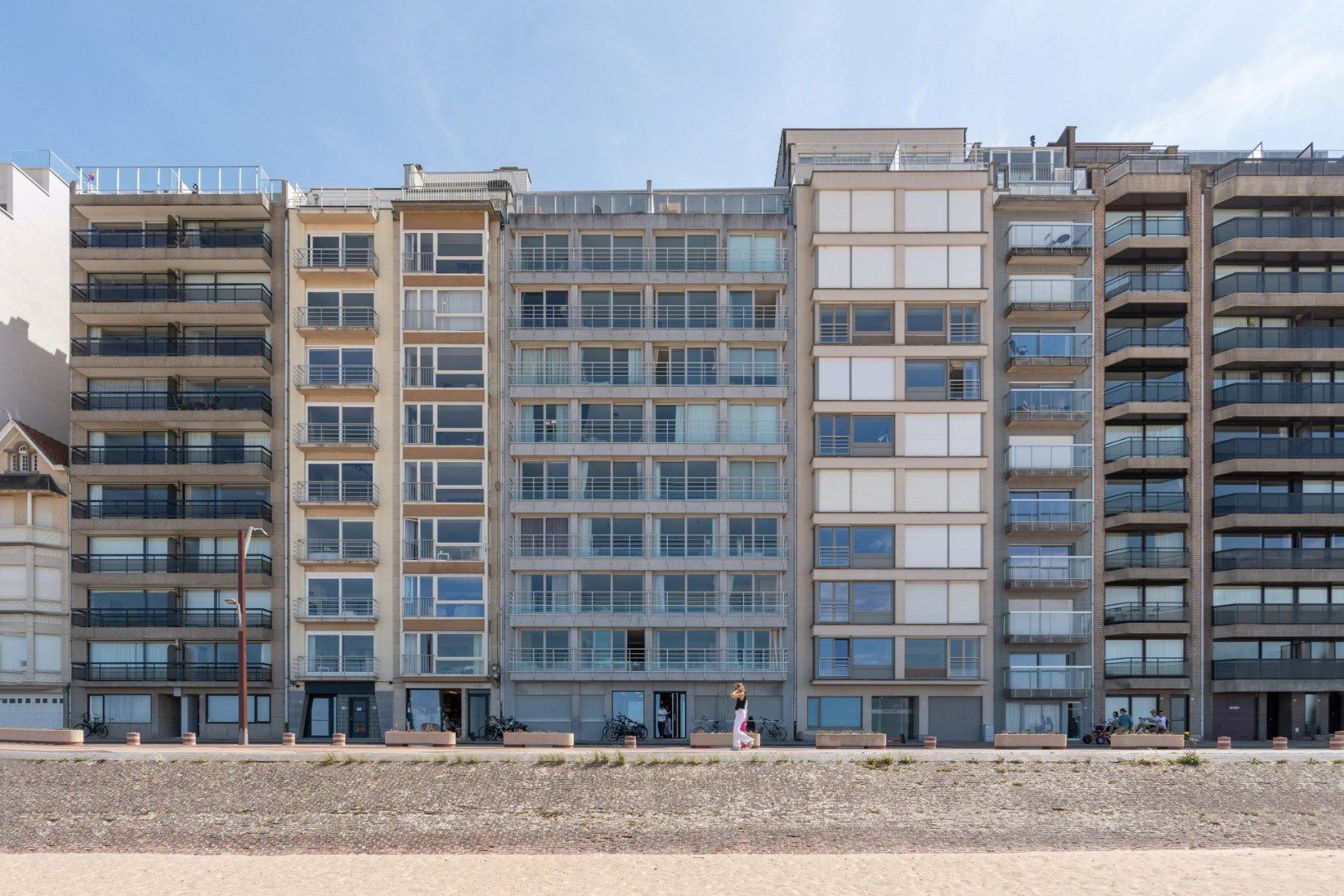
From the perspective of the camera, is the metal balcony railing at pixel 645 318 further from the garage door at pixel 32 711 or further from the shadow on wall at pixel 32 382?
the garage door at pixel 32 711

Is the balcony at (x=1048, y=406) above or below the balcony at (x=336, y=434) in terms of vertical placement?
above

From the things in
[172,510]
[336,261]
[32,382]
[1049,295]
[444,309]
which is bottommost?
[172,510]

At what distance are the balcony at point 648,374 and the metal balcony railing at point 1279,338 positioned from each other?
21426mm

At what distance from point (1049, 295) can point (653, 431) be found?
67.0 ft

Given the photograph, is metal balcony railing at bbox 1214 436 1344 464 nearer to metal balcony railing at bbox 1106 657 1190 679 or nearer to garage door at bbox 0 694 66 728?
metal balcony railing at bbox 1106 657 1190 679

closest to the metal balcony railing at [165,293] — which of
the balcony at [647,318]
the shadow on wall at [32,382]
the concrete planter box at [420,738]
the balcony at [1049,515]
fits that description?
the shadow on wall at [32,382]

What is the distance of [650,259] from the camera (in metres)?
50.1

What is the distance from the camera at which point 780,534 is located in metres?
48.9

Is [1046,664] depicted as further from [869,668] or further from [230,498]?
[230,498]

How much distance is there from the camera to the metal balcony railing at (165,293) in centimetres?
4881

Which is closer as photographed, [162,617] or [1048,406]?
[162,617]

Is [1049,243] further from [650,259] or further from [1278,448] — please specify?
[650,259]

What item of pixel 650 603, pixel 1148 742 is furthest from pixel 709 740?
pixel 1148 742

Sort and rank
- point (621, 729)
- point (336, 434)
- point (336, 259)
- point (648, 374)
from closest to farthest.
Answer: point (621, 729)
point (336, 434)
point (336, 259)
point (648, 374)
